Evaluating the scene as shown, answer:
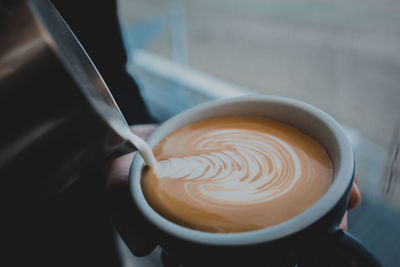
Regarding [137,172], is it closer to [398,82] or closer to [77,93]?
[77,93]

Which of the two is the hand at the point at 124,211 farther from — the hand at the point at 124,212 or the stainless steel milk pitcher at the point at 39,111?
the stainless steel milk pitcher at the point at 39,111

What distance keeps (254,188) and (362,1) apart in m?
2.25

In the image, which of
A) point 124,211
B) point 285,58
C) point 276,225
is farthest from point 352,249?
point 285,58

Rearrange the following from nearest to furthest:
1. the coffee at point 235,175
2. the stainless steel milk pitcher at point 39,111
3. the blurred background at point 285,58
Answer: the stainless steel milk pitcher at point 39,111 → the coffee at point 235,175 → the blurred background at point 285,58

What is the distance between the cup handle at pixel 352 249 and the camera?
0.32 meters

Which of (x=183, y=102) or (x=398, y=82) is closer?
(x=183, y=102)

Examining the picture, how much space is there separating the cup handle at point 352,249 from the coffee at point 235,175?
0.04 metres

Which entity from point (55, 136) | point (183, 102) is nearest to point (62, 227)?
point (55, 136)

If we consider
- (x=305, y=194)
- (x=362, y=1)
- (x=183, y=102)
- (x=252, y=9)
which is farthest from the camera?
(x=252, y=9)

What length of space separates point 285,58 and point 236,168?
1.79 meters

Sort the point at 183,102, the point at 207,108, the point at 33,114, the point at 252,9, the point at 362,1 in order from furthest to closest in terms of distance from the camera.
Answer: the point at 252,9 < the point at 362,1 < the point at 183,102 < the point at 207,108 < the point at 33,114

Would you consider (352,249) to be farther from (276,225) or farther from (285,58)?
(285,58)

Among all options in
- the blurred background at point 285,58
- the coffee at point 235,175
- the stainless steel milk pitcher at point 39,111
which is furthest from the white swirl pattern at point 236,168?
the blurred background at point 285,58

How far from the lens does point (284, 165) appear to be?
0.44 meters
